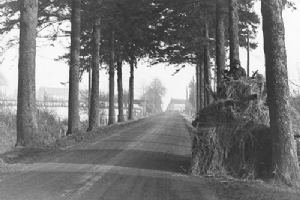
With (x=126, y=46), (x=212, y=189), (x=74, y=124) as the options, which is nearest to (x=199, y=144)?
(x=212, y=189)

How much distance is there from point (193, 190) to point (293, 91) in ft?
27.2

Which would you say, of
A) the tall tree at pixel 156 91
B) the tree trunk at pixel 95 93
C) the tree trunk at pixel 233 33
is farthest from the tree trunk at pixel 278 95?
the tall tree at pixel 156 91

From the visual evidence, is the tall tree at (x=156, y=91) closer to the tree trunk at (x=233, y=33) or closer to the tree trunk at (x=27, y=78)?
the tree trunk at (x=233, y=33)

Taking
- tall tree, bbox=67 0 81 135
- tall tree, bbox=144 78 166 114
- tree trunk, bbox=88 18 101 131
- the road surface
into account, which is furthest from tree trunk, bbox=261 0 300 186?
tall tree, bbox=144 78 166 114

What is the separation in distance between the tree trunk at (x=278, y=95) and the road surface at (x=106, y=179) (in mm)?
1100

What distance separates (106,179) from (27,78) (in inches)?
323

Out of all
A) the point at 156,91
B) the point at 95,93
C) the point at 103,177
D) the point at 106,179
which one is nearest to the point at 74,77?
the point at 95,93

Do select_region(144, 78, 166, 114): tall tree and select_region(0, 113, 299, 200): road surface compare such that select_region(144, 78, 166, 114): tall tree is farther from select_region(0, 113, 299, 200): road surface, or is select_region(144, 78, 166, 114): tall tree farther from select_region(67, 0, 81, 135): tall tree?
select_region(0, 113, 299, 200): road surface

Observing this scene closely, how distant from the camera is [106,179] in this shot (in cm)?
1061

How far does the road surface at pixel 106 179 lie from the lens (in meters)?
9.05

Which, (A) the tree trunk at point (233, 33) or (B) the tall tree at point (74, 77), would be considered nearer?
(A) the tree trunk at point (233, 33)

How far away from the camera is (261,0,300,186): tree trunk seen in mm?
10766

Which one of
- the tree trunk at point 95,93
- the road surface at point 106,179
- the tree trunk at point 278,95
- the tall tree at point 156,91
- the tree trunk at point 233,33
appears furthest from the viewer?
the tall tree at point 156,91

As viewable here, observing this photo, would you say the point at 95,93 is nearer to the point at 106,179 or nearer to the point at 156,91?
the point at 106,179
